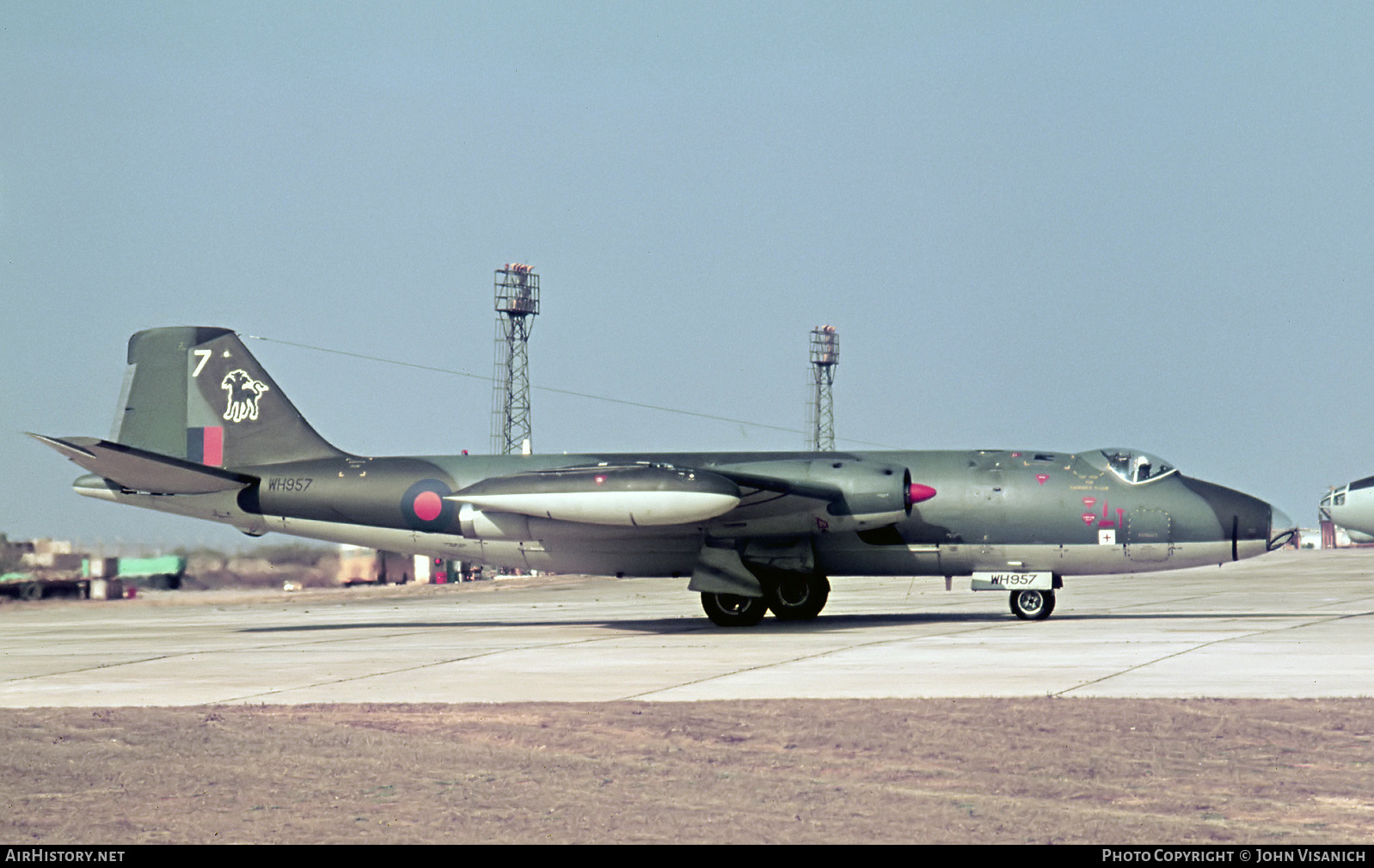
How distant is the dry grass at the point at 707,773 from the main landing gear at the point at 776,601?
1198 cm

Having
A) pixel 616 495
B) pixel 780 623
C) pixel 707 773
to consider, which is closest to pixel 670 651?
pixel 616 495

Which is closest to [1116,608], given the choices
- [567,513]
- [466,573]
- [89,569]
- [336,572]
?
[567,513]

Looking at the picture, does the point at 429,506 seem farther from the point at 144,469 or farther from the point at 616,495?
the point at 144,469

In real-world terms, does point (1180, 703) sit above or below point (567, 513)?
below

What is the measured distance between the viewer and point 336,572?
1481 inches

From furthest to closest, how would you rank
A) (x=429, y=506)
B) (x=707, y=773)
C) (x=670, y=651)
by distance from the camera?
(x=429, y=506) < (x=670, y=651) < (x=707, y=773)

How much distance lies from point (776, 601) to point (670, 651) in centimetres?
656

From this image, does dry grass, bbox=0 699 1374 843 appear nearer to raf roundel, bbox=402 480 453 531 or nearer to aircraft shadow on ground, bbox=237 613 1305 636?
aircraft shadow on ground, bbox=237 613 1305 636

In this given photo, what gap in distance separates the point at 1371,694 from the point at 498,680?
9493mm

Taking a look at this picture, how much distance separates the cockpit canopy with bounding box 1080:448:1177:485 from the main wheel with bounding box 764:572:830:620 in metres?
5.69

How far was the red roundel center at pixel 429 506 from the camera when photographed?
26500 millimetres

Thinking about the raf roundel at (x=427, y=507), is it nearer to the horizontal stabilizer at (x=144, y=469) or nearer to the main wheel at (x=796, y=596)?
the horizontal stabilizer at (x=144, y=469)

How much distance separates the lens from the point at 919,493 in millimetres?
24859

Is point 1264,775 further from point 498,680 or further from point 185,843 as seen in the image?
point 498,680
